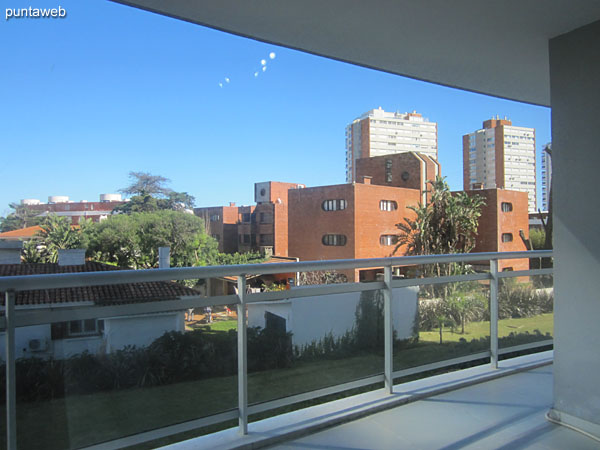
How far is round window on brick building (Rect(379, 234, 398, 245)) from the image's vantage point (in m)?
35.5

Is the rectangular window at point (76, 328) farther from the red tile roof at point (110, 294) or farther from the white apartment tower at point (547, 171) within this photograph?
the white apartment tower at point (547, 171)

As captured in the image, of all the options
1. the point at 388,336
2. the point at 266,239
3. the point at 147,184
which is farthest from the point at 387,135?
the point at 388,336

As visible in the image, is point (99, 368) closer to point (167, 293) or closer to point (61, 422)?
point (61, 422)

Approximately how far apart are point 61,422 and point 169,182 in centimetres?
A: 5037

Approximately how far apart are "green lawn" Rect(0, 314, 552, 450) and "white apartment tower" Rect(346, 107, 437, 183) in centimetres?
4678

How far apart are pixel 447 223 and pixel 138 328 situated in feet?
95.1

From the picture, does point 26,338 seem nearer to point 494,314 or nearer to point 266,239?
point 494,314

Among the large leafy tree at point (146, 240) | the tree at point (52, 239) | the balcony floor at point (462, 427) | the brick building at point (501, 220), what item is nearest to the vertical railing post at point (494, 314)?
the balcony floor at point (462, 427)

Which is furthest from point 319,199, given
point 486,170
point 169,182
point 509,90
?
point 509,90

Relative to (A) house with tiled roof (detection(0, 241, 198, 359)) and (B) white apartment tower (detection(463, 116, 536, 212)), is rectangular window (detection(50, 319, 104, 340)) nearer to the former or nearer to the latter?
(A) house with tiled roof (detection(0, 241, 198, 359))

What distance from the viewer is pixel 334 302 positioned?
206 cm

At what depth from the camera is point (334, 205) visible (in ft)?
114

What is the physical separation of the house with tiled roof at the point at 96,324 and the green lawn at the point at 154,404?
171mm

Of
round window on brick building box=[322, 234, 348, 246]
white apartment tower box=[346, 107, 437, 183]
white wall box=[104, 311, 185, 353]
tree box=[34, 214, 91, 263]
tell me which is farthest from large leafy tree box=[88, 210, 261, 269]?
white apartment tower box=[346, 107, 437, 183]
